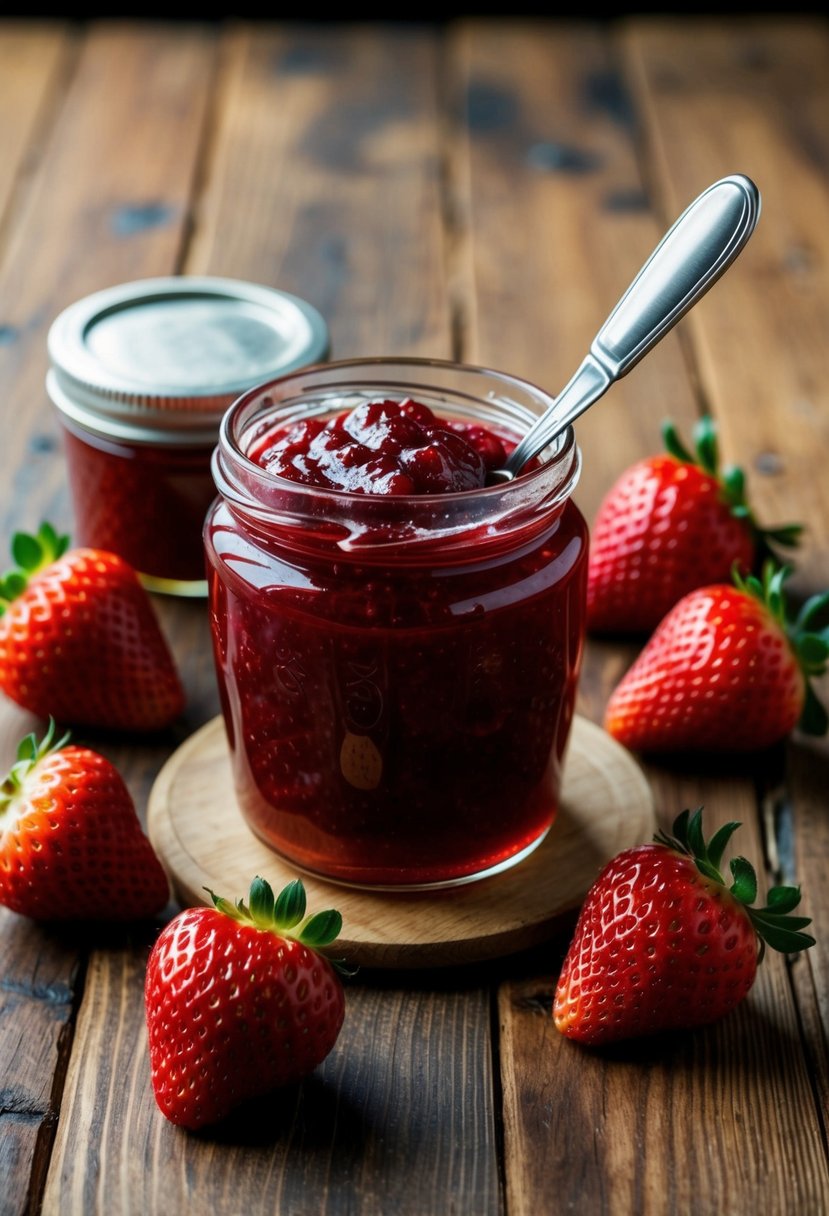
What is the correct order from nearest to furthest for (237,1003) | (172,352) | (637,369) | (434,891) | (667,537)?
(237,1003), (434,891), (667,537), (172,352), (637,369)

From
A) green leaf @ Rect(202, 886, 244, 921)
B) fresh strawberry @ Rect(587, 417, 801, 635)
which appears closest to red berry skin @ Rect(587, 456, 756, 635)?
fresh strawberry @ Rect(587, 417, 801, 635)

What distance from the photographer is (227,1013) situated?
915 mm

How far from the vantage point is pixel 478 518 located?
1007 mm

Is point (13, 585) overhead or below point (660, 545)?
below

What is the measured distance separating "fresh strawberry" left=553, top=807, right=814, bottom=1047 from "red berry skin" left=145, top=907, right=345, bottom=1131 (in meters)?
0.18

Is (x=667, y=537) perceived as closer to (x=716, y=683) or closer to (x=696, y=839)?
(x=716, y=683)

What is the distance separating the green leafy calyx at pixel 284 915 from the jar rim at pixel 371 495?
22 centimetres

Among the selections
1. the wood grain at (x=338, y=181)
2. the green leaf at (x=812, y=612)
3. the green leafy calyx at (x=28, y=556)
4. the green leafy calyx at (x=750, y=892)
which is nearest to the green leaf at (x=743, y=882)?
the green leafy calyx at (x=750, y=892)

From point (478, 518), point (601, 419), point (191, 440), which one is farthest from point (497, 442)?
point (601, 419)

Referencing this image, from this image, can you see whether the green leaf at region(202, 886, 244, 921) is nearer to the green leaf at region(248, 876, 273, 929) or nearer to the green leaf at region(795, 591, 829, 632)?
the green leaf at region(248, 876, 273, 929)

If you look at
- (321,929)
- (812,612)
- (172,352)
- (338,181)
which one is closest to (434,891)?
Result: (321,929)

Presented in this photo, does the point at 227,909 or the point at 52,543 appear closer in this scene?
the point at 227,909

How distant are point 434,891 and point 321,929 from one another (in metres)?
0.20

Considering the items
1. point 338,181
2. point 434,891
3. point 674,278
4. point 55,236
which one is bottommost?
point 55,236
